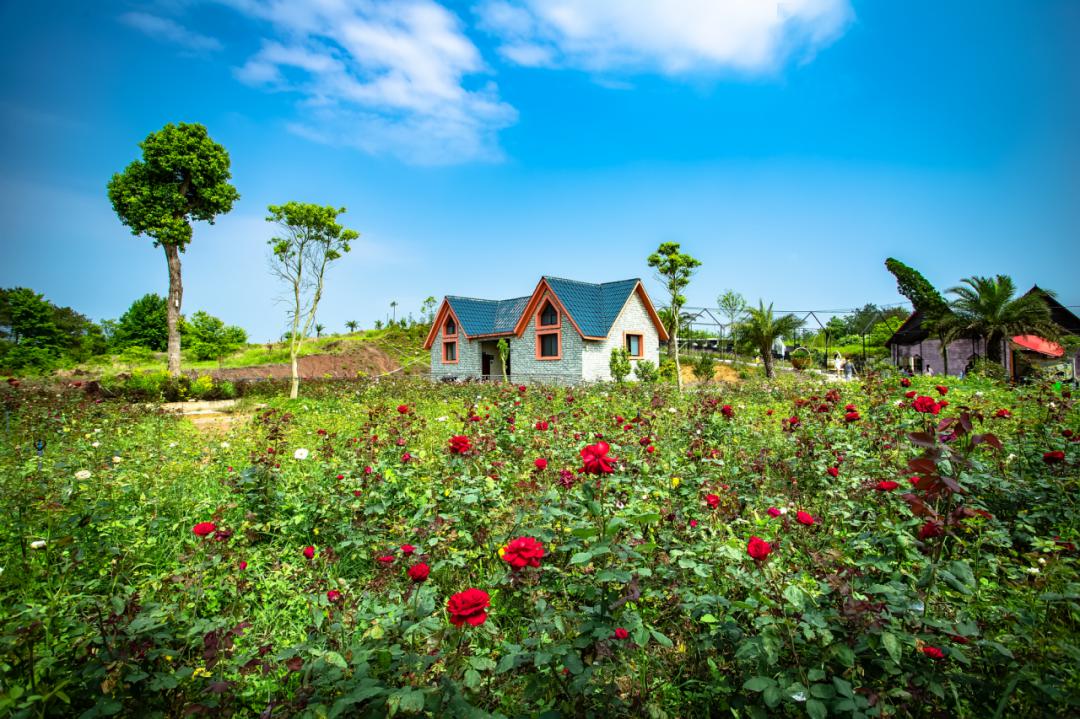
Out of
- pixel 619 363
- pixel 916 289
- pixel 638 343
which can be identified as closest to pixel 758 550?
pixel 619 363

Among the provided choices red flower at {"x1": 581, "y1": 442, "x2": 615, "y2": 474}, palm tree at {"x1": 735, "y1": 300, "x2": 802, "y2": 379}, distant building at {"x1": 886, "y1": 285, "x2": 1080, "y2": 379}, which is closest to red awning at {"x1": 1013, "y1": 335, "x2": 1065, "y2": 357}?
distant building at {"x1": 886, "y1": 285, "x2": 1080, "y2": 379}

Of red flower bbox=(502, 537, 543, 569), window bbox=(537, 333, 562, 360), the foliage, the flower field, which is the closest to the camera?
red flower bbox=(502, 537, 543, 569)

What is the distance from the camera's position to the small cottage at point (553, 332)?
74.9 feet

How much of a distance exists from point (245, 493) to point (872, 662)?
14.3 ft

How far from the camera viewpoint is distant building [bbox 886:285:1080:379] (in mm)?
19141

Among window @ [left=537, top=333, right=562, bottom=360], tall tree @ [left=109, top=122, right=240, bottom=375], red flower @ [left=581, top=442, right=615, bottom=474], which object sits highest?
tall tree @ [left=109, top=122, right=240, bottom=375]

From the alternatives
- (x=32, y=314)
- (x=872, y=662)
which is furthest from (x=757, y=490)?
(x=32, y=314)

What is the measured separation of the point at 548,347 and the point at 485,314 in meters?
6.14

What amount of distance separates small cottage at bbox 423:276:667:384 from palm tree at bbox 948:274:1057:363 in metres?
12.2

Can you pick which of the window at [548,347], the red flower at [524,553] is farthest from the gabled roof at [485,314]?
the red flower at [524,553]

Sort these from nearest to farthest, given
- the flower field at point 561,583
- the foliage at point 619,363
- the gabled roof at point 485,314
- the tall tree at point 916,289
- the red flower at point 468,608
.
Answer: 1. the red flower at point 468,608
2. the flower field at point 561,583
3. the foliage at point 619,363
4. the tall tree at point 916,289
5. the gabled roof at point 485,314

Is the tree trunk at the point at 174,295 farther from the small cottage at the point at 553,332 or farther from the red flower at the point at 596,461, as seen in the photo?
the red flower at the point at 596,461

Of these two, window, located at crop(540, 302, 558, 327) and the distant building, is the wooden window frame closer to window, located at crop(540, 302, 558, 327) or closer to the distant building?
window, located at crop(540, 302, 558, 327)

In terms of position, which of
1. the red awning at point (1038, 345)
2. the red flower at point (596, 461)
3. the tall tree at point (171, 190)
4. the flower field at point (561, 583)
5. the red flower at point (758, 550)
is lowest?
the flower field at point (561, 583)
